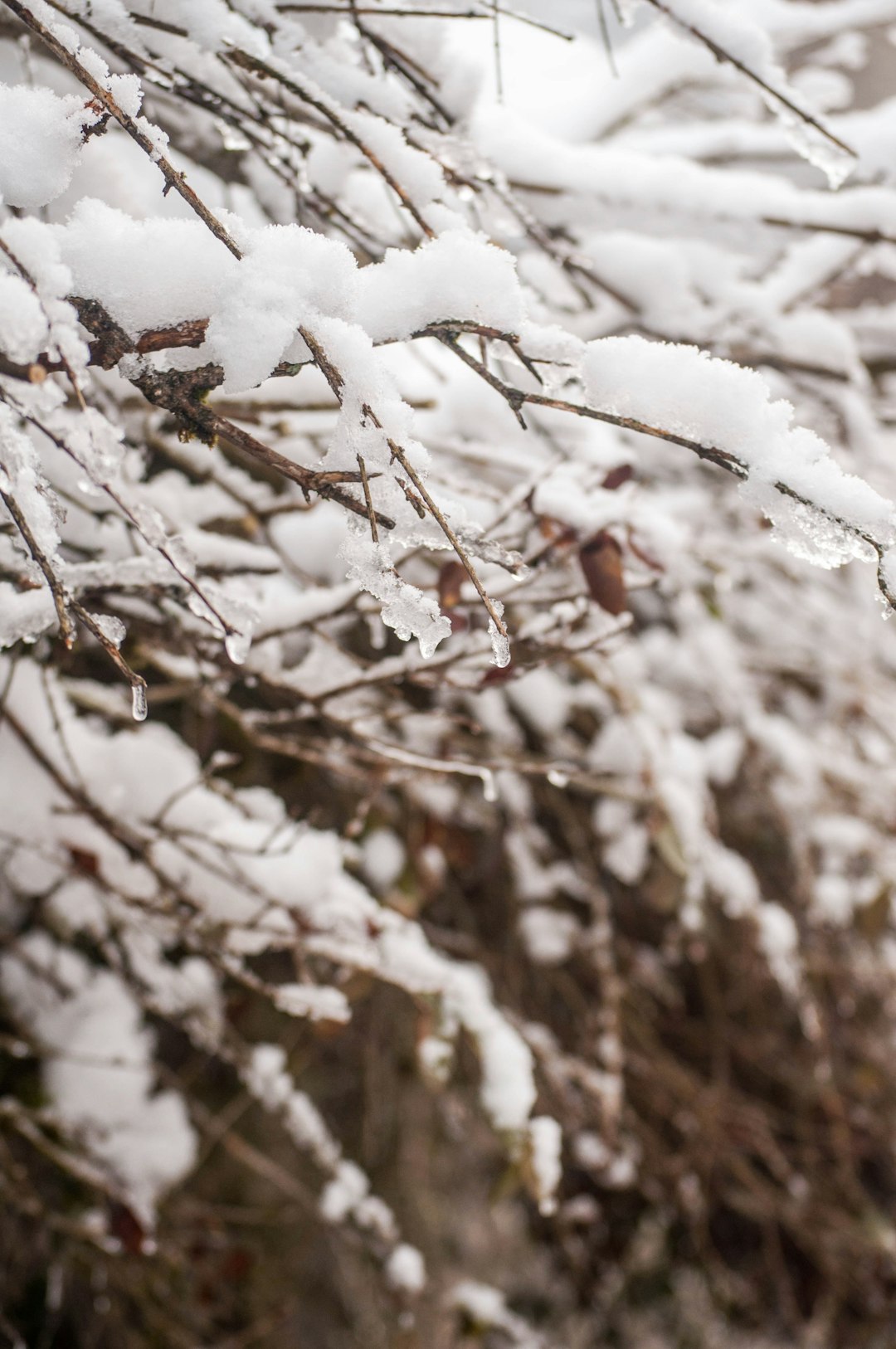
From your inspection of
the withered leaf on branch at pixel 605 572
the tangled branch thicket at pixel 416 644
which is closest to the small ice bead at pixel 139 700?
the tangled branch thicket at pixel 416 644

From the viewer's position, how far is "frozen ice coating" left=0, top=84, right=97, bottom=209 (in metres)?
0.45

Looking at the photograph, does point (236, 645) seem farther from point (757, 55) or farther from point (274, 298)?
point (757, 55)

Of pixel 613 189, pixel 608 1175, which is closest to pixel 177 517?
pixel 613 189

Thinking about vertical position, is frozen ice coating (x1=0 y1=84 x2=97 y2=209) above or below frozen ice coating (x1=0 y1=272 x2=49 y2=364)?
above

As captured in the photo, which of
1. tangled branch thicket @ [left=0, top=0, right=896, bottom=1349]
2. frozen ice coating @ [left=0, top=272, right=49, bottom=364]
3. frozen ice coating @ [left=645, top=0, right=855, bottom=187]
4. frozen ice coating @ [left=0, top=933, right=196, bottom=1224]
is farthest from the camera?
frozen ice coating @ [left=0, top=933, right=196, bottom=1224]

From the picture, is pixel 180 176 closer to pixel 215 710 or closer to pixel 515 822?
pixel 215 710

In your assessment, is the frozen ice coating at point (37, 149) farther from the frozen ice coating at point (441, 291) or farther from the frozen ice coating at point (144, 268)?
the frozen ice coating at point (441, 291)

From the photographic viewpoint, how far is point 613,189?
112cm

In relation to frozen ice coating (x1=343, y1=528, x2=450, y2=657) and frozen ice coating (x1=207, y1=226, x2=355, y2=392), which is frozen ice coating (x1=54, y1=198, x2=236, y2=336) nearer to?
frozen ice coating (x1=207, y1=226, x2=355, y2=392)

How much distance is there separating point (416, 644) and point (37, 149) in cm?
59

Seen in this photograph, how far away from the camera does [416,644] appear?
96cm

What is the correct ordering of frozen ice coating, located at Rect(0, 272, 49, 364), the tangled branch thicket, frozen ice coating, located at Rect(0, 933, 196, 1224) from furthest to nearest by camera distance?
frozen ice coating, located at Rect(0, 933, 196, 1224), the tangled branch thicket, frozen ice coating, located at Rect(0, 272, 49, 364)

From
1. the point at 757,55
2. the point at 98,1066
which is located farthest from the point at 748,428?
the point at 98,1066

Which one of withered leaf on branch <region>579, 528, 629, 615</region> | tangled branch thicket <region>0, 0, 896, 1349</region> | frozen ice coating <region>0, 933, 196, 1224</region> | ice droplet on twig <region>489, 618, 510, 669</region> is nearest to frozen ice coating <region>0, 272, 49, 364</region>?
tangled branch thicket <region>0, 0, 896, 1349</region>
